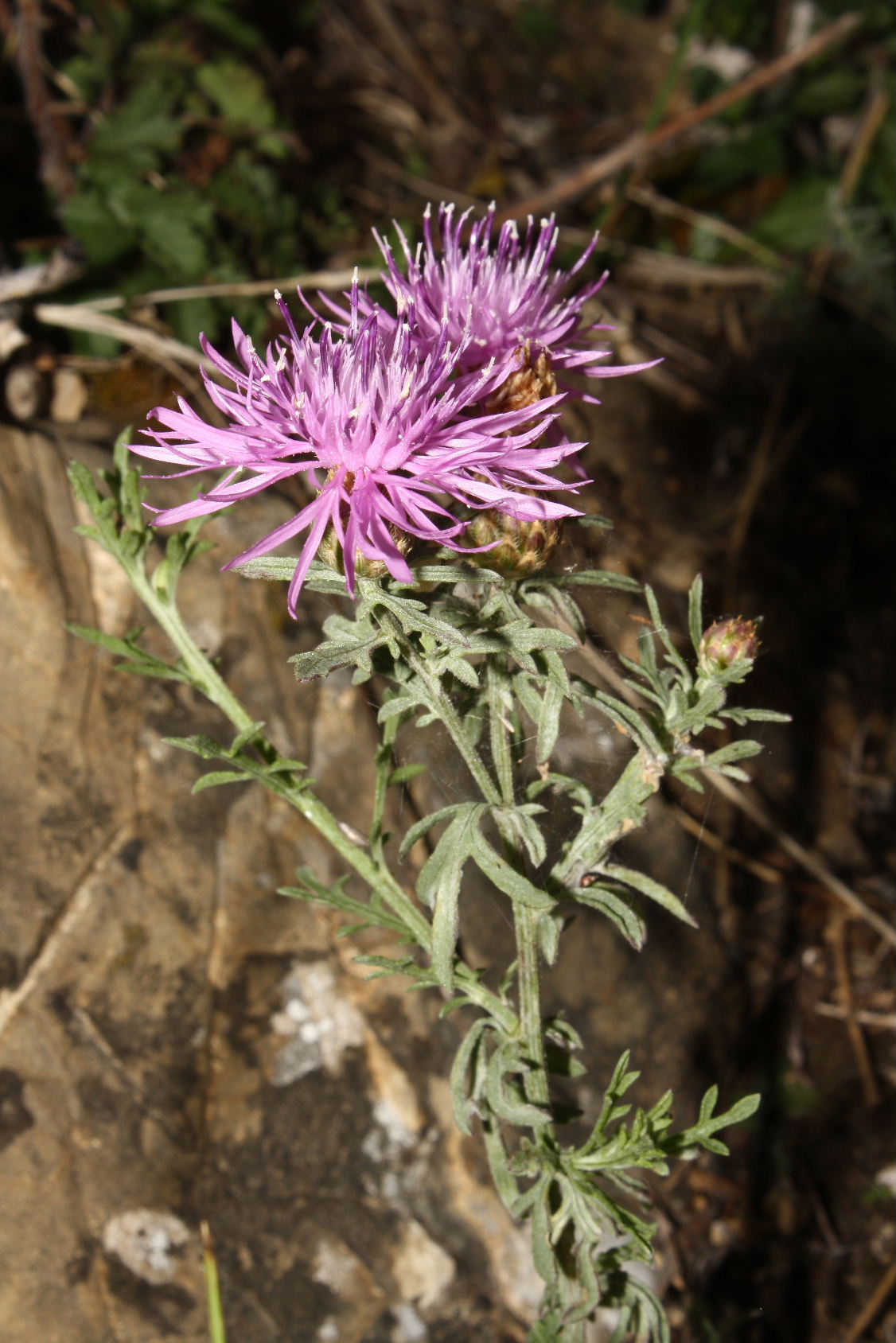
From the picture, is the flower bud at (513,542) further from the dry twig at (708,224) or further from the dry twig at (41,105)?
the dry twig at (708,224)

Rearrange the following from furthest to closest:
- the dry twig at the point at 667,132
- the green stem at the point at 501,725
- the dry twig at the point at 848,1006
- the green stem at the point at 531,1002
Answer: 1. the dry twig at the point at 667,132
2. the dry twig at the point at 848,1006
3. the green stem at the point at 531,1002
4. the green stem at the point at 501,725

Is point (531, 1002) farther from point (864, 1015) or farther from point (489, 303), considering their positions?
point (864, 1015)

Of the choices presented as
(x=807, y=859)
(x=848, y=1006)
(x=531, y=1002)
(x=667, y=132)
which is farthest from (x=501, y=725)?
(x=667, y=132)

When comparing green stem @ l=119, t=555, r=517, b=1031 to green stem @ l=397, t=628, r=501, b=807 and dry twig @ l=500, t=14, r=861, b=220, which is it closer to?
green stem @ l=397, t=628, r=501, b=807

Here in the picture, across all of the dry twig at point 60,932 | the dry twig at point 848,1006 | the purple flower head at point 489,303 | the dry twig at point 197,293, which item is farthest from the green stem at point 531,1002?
the dry twig at point 197,293

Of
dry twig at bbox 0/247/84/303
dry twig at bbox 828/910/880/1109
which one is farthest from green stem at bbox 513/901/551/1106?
dry twig at bbox 0/247/84/303

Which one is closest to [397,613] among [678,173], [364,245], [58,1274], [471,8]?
[58,1274]
